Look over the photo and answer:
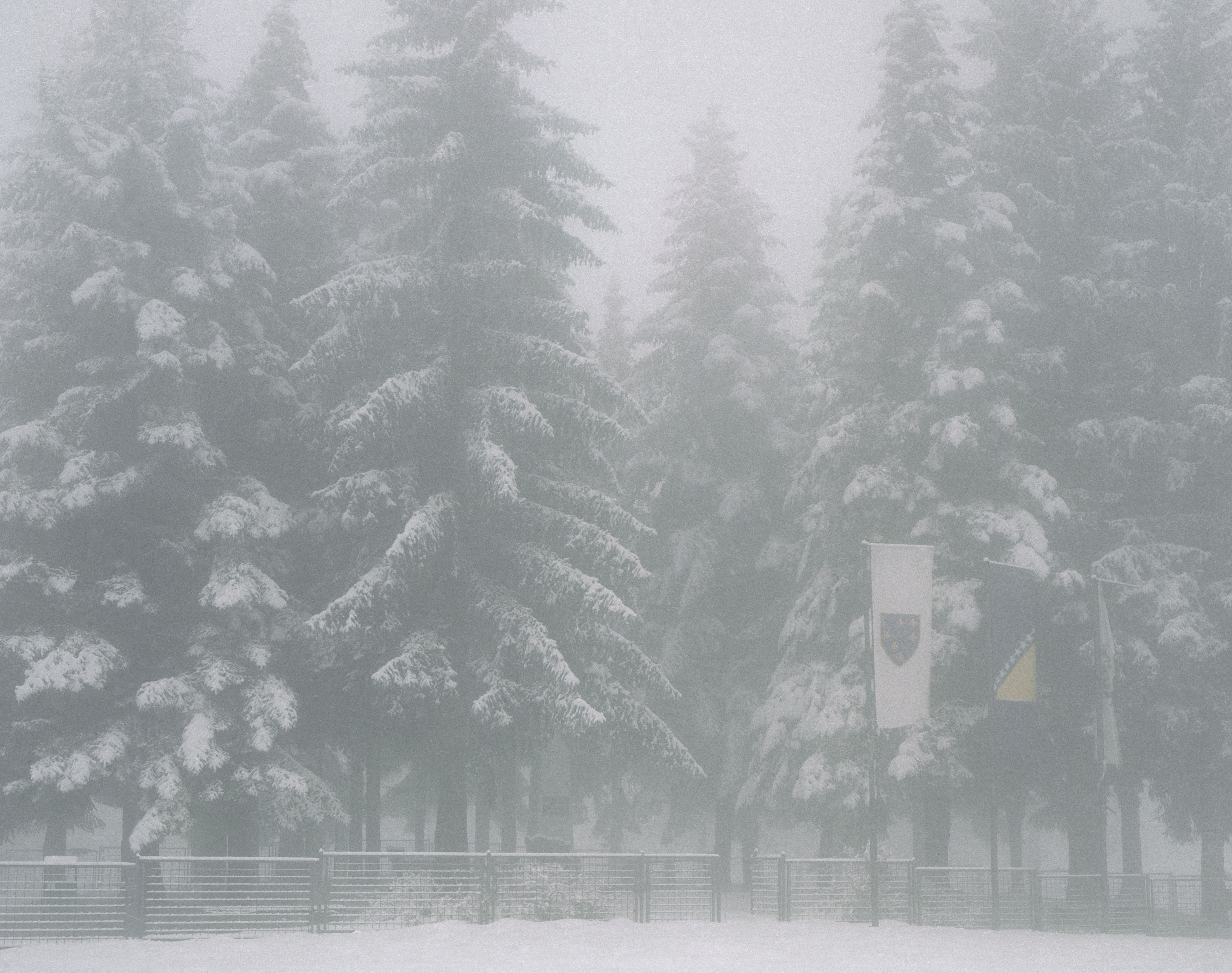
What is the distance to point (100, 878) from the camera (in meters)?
18.1

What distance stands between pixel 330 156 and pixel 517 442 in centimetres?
968

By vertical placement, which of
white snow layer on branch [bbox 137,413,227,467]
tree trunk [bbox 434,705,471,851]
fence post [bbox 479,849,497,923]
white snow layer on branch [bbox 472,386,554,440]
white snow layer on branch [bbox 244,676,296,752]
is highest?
white snow layer on branch [bbox 472,386,554,440]

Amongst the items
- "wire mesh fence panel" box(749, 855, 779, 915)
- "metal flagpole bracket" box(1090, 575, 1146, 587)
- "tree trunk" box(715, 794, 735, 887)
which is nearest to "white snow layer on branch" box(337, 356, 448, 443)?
"wire mesh fence panel" box(749, 855, 779, 915)

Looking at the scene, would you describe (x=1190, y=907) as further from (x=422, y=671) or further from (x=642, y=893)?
(x=422, y=671)

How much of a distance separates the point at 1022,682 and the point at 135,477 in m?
16.1

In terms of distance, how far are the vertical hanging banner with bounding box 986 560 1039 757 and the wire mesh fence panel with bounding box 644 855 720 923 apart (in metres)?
5.53

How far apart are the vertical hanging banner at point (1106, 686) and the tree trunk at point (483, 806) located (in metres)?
11.1

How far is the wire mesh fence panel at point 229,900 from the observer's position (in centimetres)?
1806

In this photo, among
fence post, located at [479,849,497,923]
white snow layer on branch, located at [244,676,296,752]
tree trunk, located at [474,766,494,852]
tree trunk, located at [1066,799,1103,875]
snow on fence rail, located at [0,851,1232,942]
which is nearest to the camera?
snow on fence rail, located at [0,851,1232,942]

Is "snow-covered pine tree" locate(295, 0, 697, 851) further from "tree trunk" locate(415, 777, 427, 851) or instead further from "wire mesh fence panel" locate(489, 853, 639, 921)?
"tree trunk" locate(415, 777, 427, 851)

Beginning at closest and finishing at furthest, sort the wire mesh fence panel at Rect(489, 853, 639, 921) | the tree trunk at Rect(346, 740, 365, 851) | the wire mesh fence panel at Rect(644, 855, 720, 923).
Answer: the wire mesh fence panel at Rect(489, 853, 639, 921) → the wire mesh fence panel at Rect(644, 855, 720, 923) → the tree trunk at Rect(346, 740, 365, 851)

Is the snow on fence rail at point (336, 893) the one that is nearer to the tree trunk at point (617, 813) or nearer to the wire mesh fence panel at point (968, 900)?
the wire mesh fence panel at point (968, 900)

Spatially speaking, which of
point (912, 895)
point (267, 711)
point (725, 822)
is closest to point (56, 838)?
point (267, 711)

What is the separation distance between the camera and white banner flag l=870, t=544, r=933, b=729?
21.2 metres
